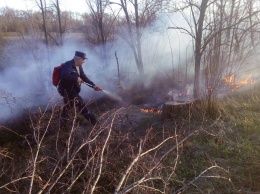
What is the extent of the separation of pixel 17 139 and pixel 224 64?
497cm

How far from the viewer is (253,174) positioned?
3.96 meters

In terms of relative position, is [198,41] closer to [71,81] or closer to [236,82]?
[236,82]

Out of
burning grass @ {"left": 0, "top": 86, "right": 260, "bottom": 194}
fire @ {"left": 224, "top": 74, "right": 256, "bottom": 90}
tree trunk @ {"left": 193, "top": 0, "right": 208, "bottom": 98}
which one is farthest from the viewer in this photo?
fire @ {"left": 224, "top": 74, "right": 256, "bottom": 90}

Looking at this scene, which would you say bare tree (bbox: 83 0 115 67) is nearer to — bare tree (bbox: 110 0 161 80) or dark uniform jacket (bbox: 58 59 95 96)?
bare tree (bbox: 110 0 161 80)

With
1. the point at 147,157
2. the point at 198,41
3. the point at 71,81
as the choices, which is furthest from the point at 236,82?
the point at 147,157

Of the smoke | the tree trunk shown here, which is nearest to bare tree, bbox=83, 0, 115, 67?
the smoke

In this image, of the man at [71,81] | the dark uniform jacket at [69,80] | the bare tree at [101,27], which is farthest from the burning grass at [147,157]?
the bare tree at [101,27]

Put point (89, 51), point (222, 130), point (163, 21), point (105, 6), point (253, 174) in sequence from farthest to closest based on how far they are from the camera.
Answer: point (89, 51), point (163, 21), point (105, 6), point (222, 130), point (253, 174)

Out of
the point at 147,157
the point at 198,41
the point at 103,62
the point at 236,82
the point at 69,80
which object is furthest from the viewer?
the point at 103,62

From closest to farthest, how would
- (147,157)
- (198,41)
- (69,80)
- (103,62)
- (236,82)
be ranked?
(147,157) < (69,80) < (198,41) < (236,82) < (103,62)

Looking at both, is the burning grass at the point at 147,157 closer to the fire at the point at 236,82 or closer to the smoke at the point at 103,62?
the fire at the point at 236,82

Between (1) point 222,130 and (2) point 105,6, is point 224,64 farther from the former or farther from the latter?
(2) point 105,6

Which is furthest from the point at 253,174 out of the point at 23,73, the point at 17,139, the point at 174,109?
the point at 23,73

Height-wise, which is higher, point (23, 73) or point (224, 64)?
point (224, 64)
